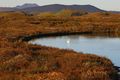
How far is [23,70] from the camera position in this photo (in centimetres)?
2512

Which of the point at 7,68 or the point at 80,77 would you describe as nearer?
the point at 80,77

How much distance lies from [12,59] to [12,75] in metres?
4.88

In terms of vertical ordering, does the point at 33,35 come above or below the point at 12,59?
below

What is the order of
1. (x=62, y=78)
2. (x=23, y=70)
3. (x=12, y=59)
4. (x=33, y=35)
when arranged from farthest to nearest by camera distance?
(x=33, y=35)
(x=12, y=59)
(x=23, y=70)
(x=62, y=78)

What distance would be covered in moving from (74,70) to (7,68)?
4.68 m

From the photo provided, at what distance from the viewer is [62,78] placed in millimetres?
21797

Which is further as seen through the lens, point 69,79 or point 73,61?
point 73,61

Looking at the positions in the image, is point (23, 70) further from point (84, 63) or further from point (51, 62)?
point (84, 63)

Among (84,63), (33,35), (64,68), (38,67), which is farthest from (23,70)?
(33,35)

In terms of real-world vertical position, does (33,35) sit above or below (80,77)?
below

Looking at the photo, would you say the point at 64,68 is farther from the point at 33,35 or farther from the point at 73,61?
the point at 33,35

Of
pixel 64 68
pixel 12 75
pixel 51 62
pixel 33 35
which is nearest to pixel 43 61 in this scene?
pixel 51 62

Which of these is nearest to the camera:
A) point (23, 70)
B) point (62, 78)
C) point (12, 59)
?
point (62, 78)

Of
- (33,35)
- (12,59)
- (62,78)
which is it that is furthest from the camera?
(33,35)
